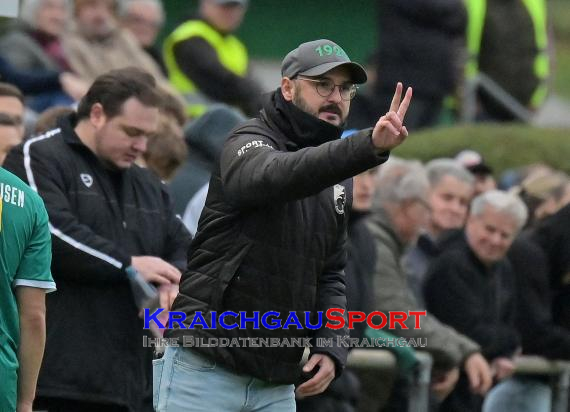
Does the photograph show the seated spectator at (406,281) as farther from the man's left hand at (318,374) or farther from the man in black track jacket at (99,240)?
the man's left hand at (318,374)

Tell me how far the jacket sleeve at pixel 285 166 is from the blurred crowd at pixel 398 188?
1651 mm

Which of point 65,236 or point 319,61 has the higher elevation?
point 319,61

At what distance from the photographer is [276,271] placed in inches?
241

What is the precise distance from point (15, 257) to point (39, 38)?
541 centimetres

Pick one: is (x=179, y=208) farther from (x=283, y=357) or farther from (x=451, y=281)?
(x=283, y=357)

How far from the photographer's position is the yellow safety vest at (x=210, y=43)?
11.5 meters

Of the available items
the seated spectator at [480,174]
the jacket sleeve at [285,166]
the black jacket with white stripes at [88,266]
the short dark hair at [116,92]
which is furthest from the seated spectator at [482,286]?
the jacket sleeve at [285,166]

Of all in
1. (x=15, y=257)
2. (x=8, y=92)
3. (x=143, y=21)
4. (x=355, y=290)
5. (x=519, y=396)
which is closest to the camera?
(x=15, y=257)

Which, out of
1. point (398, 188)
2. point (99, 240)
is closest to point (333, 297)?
point (99, 240)

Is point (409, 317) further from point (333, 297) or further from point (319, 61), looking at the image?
point (319, 61)

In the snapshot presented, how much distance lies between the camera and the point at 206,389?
6.20 metres

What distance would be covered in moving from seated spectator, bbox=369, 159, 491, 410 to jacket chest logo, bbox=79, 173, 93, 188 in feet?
7.24

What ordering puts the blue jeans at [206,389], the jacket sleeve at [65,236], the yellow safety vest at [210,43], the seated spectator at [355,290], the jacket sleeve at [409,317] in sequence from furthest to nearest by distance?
1. the yellow safety vest at [210,43]
2. the jacket sleeve at [409,317]
3. the seated spectator at [355,290]
4. the jacket sleeve at [65,236]
5. the blue jeans at [206,389]

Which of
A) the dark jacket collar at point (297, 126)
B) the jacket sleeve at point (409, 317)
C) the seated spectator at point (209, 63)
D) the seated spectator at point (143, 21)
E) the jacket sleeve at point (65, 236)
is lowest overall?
the jacket sleeve at point (409, 317)
